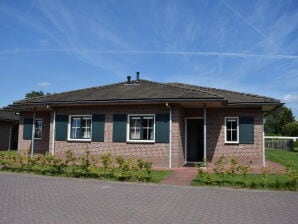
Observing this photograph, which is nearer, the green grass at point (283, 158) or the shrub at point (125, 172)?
the shrub at point (125, 172)

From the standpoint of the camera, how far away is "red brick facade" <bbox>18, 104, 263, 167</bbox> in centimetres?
1647

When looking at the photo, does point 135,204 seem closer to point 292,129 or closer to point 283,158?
point 283,158

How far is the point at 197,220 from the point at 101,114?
463 inches

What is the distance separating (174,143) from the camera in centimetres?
1628

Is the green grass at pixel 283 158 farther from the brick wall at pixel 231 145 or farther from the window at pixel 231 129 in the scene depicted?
the window at pixel 231 129

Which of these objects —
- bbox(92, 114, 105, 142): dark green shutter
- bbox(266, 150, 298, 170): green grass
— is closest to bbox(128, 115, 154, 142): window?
bbox(92, 114, 105, 142): dark green shutter

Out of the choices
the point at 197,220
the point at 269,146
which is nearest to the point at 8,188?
the point at 197,220

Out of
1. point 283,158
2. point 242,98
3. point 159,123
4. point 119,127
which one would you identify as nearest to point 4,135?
point 119,127

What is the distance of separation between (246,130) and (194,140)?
10.9 ft

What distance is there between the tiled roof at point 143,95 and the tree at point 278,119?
5517cm

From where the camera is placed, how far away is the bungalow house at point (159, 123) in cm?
1641

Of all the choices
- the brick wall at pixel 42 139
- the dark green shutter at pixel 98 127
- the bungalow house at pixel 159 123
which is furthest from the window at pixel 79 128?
the brick wall at pixel 42 139

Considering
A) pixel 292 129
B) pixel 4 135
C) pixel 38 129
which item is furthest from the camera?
pixel 292 129

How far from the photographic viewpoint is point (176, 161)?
16.3 m
